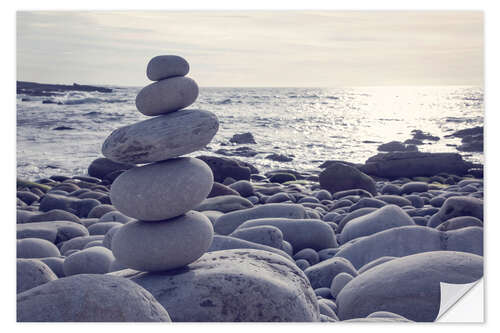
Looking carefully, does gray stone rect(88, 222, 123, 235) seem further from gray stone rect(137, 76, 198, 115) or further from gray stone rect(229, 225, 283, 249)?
gray stone rect(137, 76, 198, 115)

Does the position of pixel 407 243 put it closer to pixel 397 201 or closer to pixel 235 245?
pixel 235 245

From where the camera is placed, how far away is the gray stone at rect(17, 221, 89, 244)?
616 cm

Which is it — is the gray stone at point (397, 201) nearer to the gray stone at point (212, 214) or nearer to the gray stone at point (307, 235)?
the gray stone at point (212, 214)

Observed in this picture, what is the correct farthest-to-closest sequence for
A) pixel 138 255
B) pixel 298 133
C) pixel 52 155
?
pixel 298 133 < pixel 52 155 < pixel 138 255

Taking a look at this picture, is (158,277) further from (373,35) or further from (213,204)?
(213,204)

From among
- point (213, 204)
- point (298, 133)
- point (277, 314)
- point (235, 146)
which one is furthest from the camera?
point (235, 146)

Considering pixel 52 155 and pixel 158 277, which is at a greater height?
pixel 52 155

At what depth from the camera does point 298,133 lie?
8.74 meters

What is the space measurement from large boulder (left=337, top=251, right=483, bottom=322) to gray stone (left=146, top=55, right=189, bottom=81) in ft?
6.73

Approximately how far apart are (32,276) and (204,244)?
1.26 m

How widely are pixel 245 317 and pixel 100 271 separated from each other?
1.84 meters

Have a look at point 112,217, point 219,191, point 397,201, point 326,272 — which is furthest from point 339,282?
point 219,191

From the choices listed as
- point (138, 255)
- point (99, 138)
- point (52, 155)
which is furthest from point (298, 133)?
point (138, 255)

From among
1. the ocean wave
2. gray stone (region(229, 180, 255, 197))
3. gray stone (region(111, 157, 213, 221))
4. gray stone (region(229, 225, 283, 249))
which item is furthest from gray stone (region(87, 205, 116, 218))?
gray stone (region(111, 157, 213, 221))
